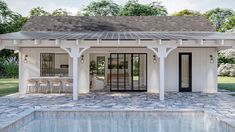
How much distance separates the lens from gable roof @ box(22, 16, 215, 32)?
18953 millimetres

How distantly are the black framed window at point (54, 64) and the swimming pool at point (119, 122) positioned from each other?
6.77 meters

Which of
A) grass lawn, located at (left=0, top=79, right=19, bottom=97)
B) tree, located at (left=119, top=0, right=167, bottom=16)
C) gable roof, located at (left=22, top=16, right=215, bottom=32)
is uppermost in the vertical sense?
tree, located at (left=119, top=0, right=167, bottom=16)

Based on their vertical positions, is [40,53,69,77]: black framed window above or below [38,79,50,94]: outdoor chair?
above

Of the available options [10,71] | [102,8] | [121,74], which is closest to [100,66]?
[121,74]

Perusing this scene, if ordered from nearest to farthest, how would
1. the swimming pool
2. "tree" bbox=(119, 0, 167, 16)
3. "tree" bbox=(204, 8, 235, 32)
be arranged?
the swimming pool, "tree" bbox=(119, 0, 167, 16), "tree" bbox=(204, 8, 235, 32)

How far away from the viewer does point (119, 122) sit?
9383 mm

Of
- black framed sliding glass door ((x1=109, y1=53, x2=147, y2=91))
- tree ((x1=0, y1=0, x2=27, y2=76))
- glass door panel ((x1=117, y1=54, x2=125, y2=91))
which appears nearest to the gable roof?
black framed sliding glass door ((x1=109, y1=53, x2=147, y2=91))

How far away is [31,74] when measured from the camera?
645 inches

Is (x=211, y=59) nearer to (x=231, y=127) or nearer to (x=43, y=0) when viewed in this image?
(x=231, y=127)

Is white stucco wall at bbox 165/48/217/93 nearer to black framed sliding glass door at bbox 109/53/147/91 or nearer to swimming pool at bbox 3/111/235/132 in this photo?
black framed sliding glass door at bbox 109/53/147/91

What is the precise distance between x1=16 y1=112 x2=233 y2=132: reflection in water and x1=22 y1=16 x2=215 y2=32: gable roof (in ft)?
32.4

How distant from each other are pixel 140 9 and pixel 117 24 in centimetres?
2174

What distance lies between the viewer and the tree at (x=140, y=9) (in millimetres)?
40750

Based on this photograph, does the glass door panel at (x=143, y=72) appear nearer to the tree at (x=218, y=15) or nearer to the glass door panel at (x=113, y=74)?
the glass door panel at (x=113, y=74)
